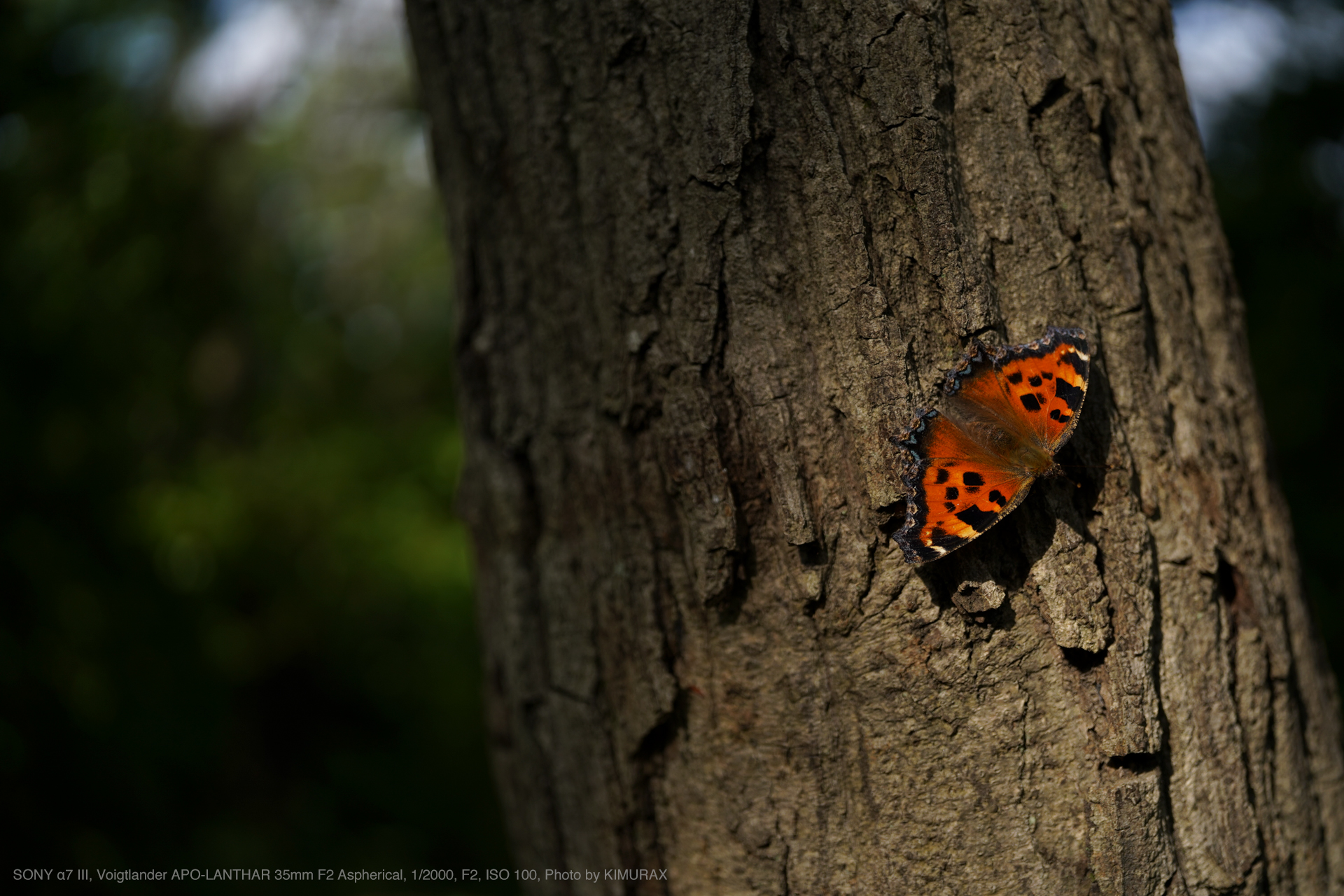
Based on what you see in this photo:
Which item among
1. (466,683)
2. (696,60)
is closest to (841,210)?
(696,60)

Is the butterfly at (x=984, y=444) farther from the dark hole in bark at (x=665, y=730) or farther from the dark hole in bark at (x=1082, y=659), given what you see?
the dark hole in bark at (x=665, y=730)

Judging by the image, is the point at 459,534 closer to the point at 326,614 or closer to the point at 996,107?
the point at 326,614

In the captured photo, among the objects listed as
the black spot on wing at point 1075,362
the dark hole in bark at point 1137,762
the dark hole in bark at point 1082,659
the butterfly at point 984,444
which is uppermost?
the black spot on wing at point 1075,362

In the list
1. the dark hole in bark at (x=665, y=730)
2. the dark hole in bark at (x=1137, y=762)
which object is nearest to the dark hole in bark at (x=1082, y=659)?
the dark hole in bark at (x=1137, y=762)

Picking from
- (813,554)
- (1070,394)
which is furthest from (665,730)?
(1070,394)

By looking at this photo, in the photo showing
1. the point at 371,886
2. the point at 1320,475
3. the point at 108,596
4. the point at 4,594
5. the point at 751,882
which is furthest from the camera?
the point at 371,886
